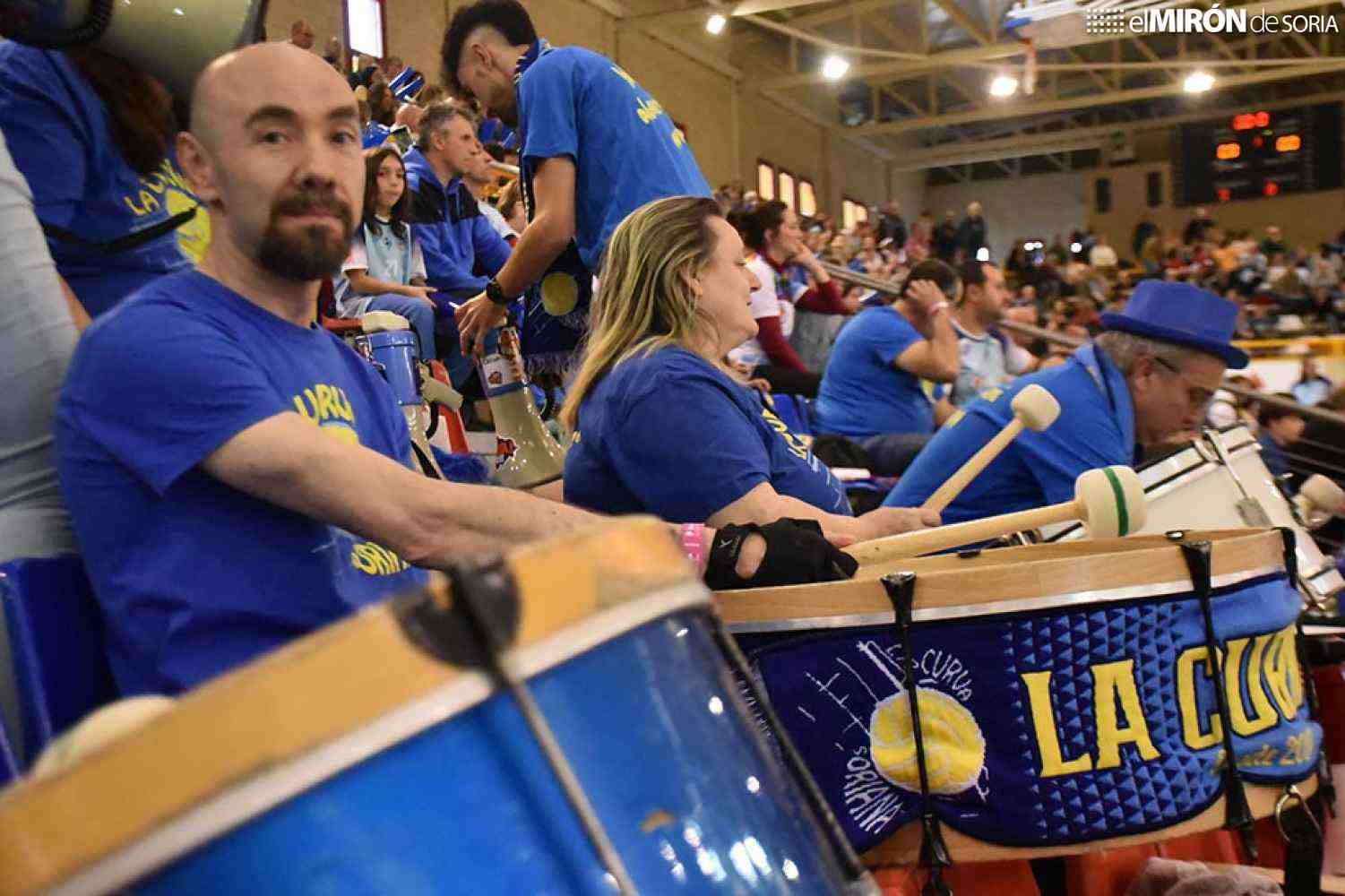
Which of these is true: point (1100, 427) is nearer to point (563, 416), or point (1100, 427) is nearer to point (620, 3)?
point (563, 416)

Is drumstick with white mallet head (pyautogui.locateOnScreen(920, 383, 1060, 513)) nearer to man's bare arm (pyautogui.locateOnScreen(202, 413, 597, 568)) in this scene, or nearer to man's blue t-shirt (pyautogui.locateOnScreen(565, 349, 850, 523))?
man's blue t-shirt (pyautogui.locateOnScreen(565, 349, 850, 523))

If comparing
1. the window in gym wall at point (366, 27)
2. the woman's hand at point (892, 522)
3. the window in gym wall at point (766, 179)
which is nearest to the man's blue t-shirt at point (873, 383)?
the woman's hand at point (892, 522)

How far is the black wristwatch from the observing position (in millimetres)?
3408

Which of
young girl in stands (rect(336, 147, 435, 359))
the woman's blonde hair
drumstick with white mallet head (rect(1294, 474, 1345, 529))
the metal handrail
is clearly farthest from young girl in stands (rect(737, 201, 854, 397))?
the woman's blonde hair

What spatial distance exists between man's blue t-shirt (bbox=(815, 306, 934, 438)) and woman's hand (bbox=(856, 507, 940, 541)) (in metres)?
2.94

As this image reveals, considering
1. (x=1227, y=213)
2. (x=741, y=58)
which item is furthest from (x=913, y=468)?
(x=1227, y=213)

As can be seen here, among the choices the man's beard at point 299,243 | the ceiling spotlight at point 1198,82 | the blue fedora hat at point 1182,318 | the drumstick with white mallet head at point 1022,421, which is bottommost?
the drumstick with white mallet head at point 1022,421

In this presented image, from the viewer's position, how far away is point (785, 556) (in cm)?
184

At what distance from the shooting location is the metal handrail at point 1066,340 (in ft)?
20.7

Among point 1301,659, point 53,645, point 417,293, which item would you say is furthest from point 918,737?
point 417,293

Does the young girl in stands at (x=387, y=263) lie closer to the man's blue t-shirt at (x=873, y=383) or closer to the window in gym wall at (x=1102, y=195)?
the man's blue t-shirt at (x=873, y=383)

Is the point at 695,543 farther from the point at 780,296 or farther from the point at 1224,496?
the point at 780,296

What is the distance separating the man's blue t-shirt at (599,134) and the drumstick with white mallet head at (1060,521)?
4.49ft

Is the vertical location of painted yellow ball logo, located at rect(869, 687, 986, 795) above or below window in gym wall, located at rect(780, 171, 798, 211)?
below
